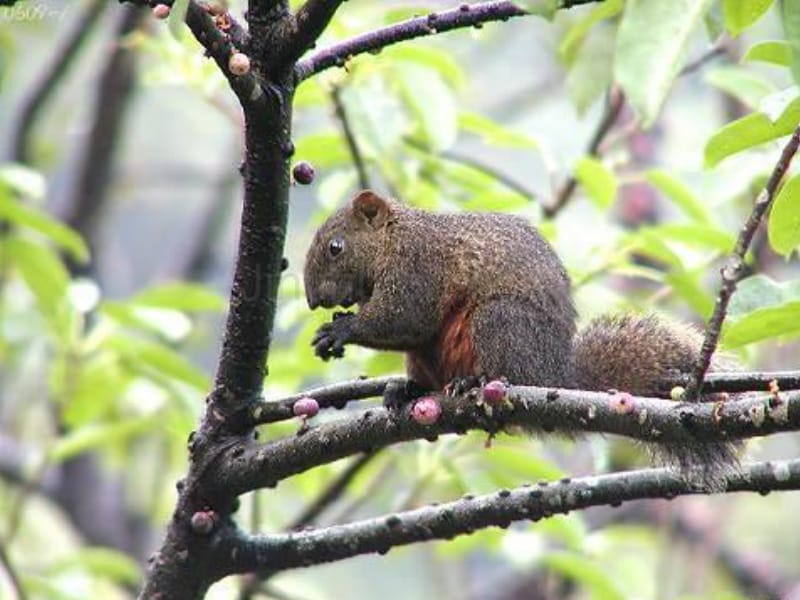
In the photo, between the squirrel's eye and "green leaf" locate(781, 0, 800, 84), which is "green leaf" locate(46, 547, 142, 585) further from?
"green leaf" locate(781, 0, 800, 84)

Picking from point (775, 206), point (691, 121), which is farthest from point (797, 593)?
point (691, 121)

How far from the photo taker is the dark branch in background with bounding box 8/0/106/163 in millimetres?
5906

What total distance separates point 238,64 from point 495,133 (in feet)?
6.07

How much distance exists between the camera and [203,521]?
9.02 feet

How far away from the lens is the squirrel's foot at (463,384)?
293cm

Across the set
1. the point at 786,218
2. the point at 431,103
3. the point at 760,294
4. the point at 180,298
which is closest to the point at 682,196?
→ the point at 431,103

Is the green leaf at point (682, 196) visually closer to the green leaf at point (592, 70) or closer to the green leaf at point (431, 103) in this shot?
the green leaf at point (592, 70)

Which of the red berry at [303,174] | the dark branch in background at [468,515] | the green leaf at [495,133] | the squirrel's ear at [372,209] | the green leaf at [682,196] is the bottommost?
the dark branch in background at [468,515]

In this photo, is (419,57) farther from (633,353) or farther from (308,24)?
(308,24)

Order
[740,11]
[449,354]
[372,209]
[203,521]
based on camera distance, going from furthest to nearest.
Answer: [372,209] → [449,354] → [203,521] → [740,11]

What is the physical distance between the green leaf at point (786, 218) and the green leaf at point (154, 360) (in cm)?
221

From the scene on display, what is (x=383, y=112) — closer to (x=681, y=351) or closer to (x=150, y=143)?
(x=681, y=351)

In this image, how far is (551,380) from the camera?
Answer: 3.16 m

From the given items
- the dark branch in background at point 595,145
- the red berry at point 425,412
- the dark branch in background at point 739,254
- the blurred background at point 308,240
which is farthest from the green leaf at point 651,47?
the dark branch in background at point 595,145
